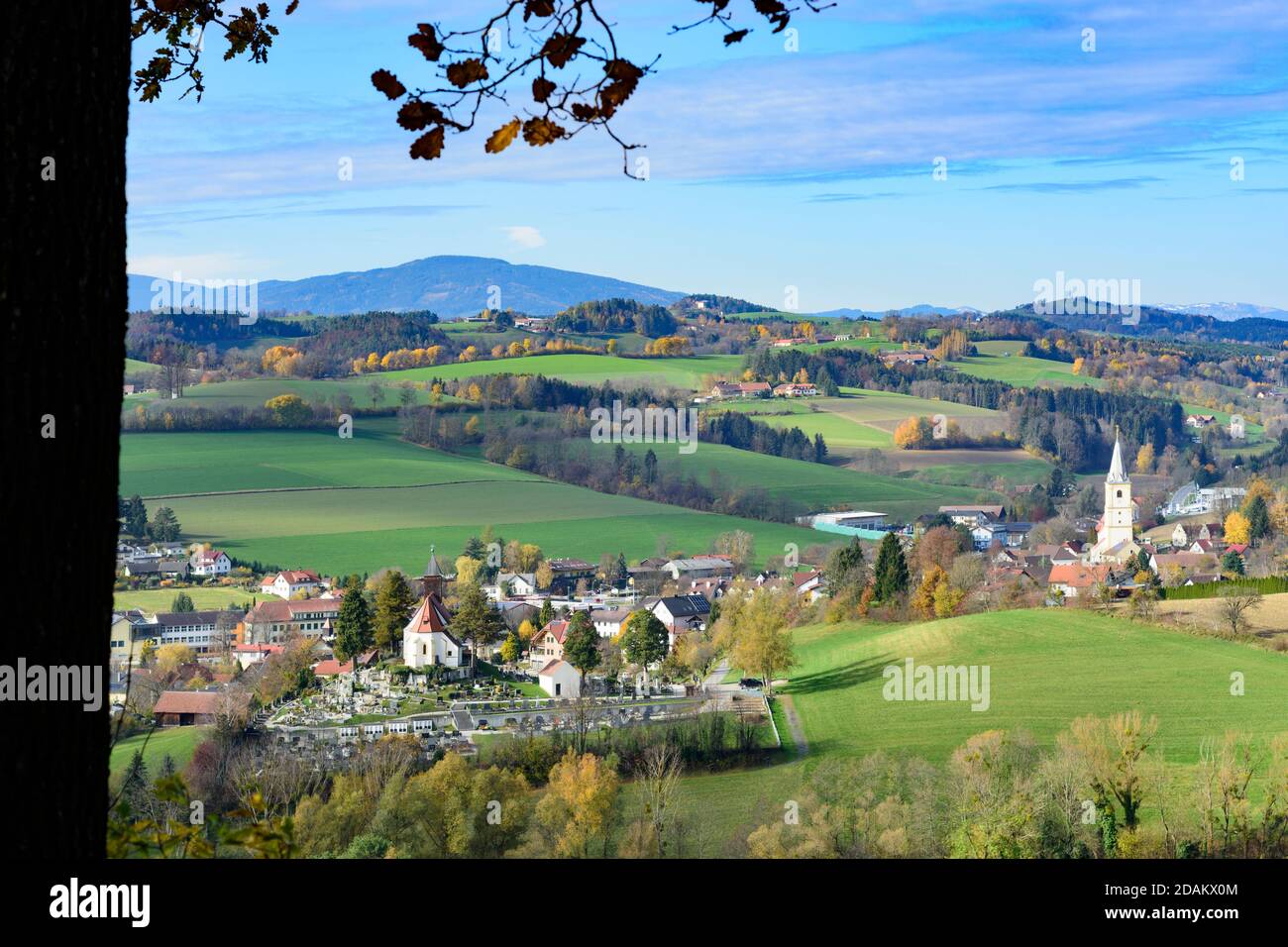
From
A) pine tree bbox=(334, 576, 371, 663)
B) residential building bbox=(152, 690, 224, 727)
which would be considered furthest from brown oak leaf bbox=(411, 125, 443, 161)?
pine tree bbox=(334, 576, 371, 663)

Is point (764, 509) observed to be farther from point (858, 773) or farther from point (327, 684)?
point (858, 773)

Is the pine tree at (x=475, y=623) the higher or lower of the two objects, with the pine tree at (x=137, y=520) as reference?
lower

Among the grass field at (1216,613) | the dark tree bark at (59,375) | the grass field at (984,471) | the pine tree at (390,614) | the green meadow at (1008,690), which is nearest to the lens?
the dark tree bark at (59,375)

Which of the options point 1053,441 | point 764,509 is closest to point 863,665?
point 764,509

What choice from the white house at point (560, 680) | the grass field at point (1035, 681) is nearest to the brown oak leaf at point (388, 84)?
the grass field at point (1035, 681)

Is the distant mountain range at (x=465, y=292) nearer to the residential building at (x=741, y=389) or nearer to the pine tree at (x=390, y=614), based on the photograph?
the residential building at (x=741, y=389)
